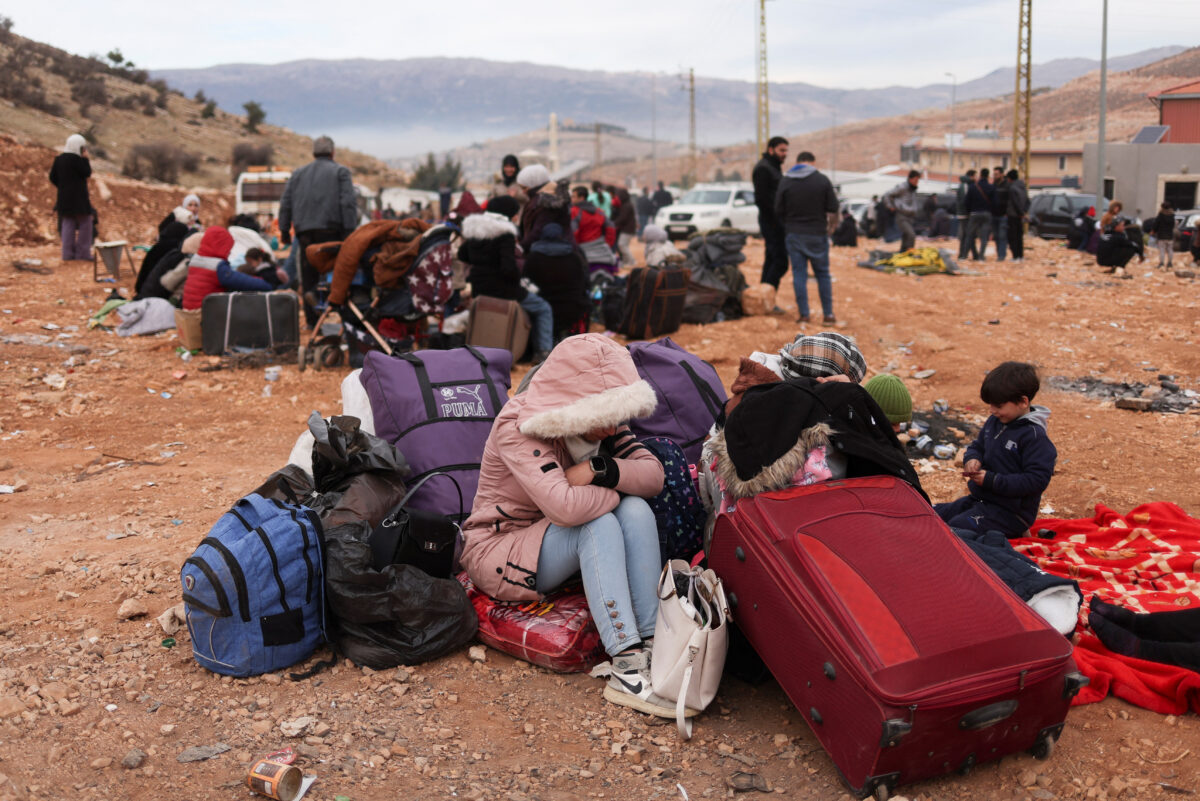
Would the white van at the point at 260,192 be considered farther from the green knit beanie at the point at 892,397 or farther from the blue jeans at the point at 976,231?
the green knit beanie at the point at 892,397

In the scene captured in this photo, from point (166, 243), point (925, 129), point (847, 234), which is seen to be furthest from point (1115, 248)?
point (925, 129)

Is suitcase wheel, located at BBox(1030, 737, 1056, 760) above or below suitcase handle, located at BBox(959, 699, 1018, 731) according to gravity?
below

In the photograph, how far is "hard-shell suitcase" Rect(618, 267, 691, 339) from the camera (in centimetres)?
978

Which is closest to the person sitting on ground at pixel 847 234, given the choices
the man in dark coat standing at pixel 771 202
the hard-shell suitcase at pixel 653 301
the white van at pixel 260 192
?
the man in dark coat standing at pixel 771 202

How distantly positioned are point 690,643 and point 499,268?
5813mm

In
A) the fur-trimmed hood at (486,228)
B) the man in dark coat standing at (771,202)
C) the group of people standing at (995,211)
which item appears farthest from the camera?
the group of people standing at (995,211)

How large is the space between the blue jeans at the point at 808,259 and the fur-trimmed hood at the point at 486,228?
11.3ft

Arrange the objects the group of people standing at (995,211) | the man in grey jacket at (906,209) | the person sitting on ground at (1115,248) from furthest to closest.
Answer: the man in grey jacket at (906,209), the group of people standing at (995,211), the person sitting on ground at (1115,248)

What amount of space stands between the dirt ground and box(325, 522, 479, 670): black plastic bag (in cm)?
9

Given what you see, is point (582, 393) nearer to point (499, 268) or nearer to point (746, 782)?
point (746, 782)

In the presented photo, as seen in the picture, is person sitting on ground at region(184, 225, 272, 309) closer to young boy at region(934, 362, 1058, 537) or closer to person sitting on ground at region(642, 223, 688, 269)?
person sitting on ground at region(642, 223, 688, 269)

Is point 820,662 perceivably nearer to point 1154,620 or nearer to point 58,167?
point 1154,620

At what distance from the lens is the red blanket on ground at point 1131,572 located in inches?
129

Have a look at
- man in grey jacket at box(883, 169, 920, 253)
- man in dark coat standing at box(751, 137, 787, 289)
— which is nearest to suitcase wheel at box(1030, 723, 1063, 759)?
man in dark coat standing at box(751, 137, 787, 289)
